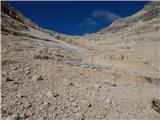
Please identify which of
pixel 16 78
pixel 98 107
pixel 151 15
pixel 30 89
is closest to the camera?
pixel 98 107

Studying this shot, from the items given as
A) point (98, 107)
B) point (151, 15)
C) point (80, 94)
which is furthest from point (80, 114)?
point (151, 15)

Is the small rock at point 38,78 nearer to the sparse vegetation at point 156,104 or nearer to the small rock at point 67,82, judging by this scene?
the small rock at point 67,82

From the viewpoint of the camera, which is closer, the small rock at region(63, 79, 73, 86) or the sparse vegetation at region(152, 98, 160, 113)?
the sparse vegetation at region(152, 98, 160, 113)

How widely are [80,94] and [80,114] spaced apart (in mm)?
1782

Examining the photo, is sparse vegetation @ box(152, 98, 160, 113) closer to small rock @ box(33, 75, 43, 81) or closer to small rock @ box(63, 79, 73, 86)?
small rock @ box(63, 79, 73, 86)

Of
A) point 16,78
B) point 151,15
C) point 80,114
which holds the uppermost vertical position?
point 151,15

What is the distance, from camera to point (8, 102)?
8.35 metres

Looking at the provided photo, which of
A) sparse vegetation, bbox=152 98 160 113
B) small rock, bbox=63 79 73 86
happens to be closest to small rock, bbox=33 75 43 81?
small rock, bbox=63 79 73 86

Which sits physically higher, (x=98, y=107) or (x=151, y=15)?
(x=151, y=15)

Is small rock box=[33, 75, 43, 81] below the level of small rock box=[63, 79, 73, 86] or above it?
above

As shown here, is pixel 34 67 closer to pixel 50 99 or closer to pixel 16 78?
pixel 16 78

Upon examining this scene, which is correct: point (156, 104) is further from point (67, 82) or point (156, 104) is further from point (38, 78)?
point (38, 78)

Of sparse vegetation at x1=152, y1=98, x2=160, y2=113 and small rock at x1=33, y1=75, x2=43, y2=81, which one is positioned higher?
small rock at x1=33, y1=75, x2=43, y2=81

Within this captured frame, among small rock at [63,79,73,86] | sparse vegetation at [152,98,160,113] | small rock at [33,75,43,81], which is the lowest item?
sparse vegetation at [152,98,160,113]
